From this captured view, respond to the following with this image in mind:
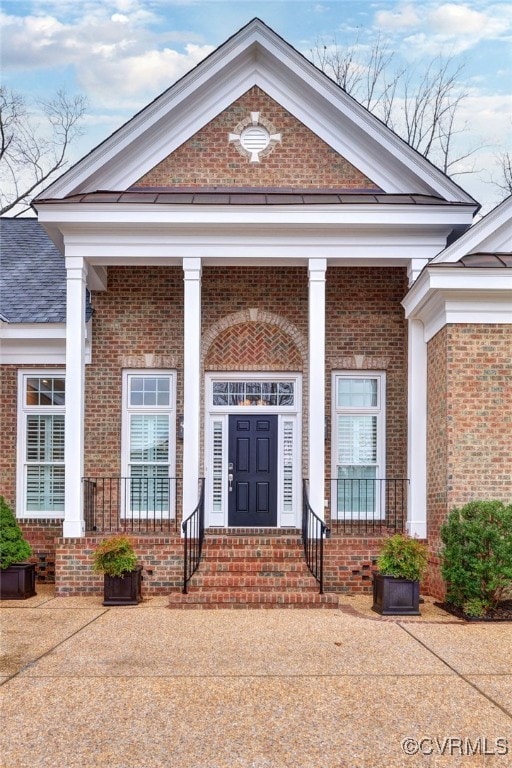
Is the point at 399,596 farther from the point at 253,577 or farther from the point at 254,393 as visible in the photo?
the point at 254,393

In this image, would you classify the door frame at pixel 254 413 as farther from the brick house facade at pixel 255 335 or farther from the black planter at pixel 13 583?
the black planter at pixel 13 583

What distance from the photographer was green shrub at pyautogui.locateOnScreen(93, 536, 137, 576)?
9891mm

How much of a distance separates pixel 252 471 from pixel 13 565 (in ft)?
13.4

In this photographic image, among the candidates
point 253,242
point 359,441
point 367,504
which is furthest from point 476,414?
point 253,242

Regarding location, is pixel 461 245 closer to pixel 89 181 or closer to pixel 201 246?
pixel 201 246

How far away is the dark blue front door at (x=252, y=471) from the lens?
43.1ft

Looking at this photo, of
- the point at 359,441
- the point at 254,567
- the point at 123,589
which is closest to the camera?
the point at 123,589

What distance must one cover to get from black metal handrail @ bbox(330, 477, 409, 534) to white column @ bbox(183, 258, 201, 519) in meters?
2.67

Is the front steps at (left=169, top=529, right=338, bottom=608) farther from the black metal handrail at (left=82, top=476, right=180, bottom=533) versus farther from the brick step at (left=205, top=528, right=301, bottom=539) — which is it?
the black metal handrail at (left=82, top=476, right=180, bottom=533)

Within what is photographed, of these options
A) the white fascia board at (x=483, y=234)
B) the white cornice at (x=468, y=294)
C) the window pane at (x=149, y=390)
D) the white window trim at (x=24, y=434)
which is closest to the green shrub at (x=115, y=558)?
the white window trim at (x=24, y=434)

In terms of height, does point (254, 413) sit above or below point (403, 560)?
above

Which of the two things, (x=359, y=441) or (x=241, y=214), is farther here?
(x=359, y=441)

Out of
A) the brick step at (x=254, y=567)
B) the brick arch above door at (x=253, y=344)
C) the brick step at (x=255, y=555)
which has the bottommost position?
the brick step at (x=254, y=567)

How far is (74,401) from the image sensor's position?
11328 millimetres
